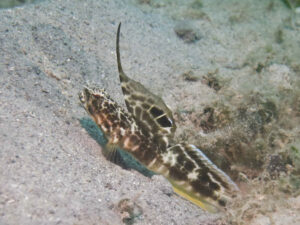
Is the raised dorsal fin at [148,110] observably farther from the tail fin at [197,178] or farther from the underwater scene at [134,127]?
the tail fin at [197,178]

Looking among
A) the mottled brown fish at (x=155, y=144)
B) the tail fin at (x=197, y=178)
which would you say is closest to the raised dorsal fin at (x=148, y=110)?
the mottled brown fish at (x=155, y=144)

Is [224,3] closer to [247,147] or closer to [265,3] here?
[265,3]

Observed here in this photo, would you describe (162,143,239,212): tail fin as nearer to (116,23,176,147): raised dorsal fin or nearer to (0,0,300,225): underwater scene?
(0,0,300,225): underwater scene

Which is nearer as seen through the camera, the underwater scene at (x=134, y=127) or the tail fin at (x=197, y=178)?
the underwater scene at (x=134, y=127)

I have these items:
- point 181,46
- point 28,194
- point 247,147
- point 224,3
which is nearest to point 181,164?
point 247,147

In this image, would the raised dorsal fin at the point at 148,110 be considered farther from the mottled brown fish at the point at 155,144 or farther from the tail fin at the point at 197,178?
the tail fin at the point at 197,178

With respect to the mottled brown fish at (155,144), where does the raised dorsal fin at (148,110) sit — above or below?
above

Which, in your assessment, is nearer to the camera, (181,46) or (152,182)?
(152,182)
